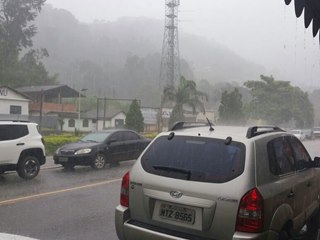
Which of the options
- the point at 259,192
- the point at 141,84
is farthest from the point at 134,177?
the point at 141,84

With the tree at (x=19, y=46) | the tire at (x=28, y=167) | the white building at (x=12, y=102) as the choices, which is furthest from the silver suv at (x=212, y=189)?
the tree at (x=19, y=46)

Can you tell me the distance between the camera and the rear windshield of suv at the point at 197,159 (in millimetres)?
4246

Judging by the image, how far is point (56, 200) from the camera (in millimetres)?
9211

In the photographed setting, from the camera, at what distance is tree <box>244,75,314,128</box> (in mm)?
69306

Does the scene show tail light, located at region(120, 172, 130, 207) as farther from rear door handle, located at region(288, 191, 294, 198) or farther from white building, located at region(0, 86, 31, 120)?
white building, located at region(0, 86, 31, 120)

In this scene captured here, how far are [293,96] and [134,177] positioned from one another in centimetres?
7062

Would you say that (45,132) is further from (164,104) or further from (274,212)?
(274,212)

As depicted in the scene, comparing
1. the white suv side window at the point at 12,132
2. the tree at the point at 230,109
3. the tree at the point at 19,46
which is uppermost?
the tree at the point at 19,46

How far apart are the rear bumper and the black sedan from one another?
10046 mm

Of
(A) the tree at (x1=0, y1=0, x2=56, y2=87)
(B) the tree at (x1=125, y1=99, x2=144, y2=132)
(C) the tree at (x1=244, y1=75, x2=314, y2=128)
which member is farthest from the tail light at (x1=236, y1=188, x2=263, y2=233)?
(A) the tree at (x1=0, y1=0, x2=56, y2=87)

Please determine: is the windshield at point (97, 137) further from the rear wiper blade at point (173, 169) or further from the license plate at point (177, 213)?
the license plate at point (177, 213)

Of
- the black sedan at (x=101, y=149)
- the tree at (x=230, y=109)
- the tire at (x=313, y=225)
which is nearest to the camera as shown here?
Answer: the tire at (x=313, y=225)

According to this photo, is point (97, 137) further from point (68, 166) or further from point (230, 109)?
point (230, 109)

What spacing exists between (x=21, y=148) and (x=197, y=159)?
881 cm
